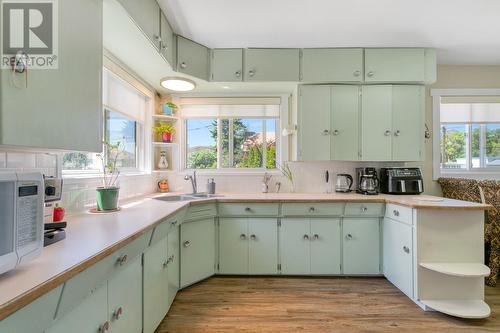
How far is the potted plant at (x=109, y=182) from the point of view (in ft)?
5.64

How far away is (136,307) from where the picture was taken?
139 centimetres

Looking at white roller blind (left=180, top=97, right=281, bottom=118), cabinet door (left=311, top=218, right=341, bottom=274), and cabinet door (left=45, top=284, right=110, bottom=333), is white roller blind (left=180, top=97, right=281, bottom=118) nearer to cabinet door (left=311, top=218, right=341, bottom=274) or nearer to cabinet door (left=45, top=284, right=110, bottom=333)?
cabinet door (left=311, top=218, right=341, bottom=274)

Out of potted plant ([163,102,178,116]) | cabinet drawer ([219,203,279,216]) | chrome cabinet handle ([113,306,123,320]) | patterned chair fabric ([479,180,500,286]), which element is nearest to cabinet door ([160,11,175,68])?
potted plant ([163,102,178,116])

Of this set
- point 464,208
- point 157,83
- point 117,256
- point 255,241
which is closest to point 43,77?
point 117,256

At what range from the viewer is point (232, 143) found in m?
3.18

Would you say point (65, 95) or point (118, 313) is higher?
point (65, 95)

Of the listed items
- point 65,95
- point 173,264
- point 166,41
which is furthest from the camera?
point 166,41

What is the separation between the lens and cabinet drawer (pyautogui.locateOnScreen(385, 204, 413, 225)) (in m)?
2.12

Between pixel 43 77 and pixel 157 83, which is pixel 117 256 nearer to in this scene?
pixel 43 77

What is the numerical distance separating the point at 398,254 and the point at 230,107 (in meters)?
2.46

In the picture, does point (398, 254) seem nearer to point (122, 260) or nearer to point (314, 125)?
point (314, 125)

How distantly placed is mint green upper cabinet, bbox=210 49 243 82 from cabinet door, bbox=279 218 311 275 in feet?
5.51

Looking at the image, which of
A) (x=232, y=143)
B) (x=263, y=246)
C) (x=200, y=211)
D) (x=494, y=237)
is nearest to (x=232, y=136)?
(x=232, y=143)

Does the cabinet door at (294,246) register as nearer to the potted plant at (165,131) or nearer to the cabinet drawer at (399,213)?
the cabinet drawer at (399,213)
